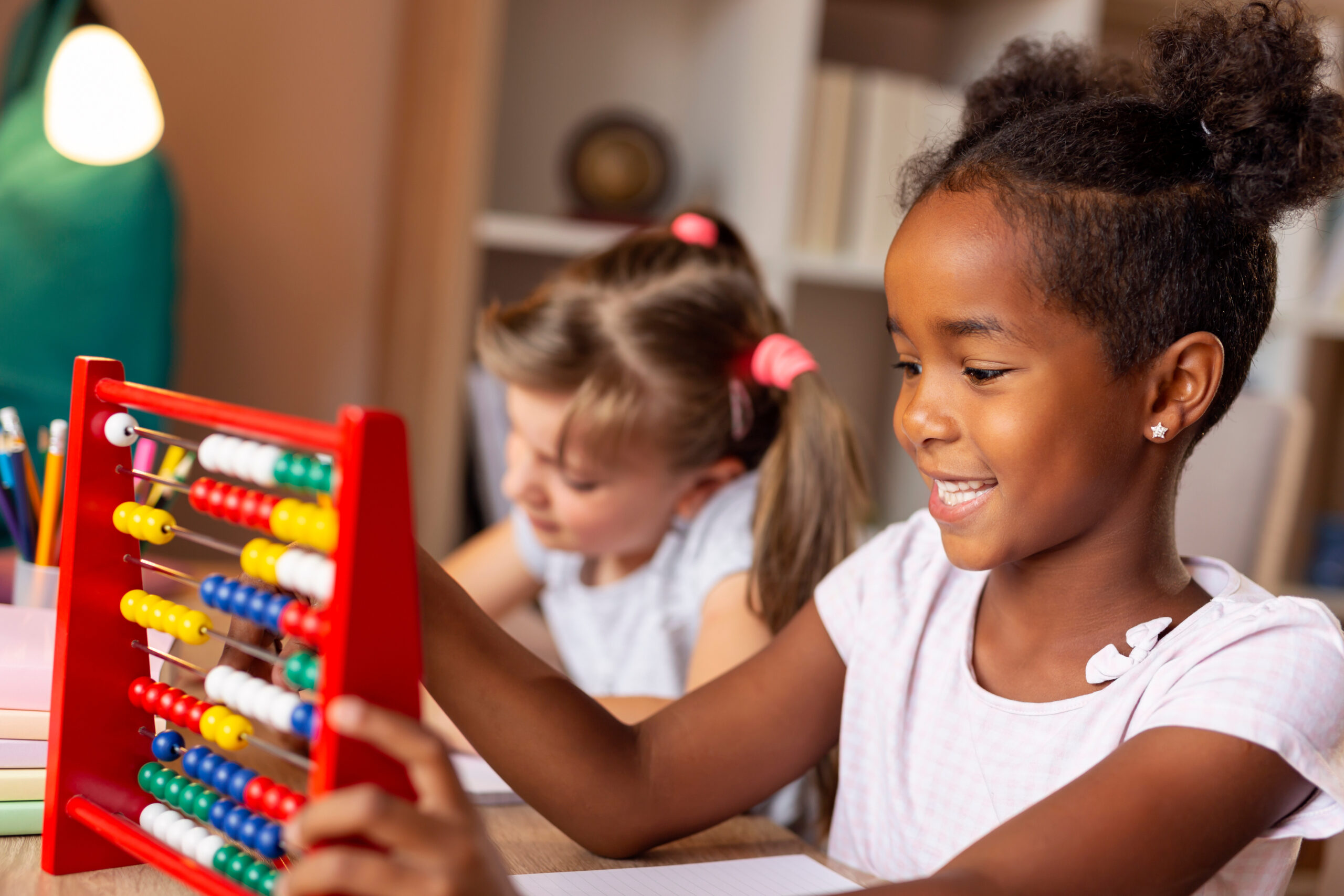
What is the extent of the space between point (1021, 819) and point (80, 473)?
52 cm

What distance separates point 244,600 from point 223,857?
122 mm

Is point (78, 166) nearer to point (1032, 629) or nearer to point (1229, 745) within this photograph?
point (1032, 629)

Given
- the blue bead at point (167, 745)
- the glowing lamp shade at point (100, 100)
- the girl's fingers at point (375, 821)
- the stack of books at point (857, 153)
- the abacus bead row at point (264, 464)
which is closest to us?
the girl's fingers at point (375, 821)

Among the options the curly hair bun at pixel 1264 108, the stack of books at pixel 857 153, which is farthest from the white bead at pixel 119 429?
the stack of books at pixel 857 153

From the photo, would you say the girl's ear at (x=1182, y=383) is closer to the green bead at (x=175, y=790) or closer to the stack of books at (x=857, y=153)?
the green bead at (x=175, y=790)

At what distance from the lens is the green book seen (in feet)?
2.22

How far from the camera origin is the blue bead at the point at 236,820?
573 millimetres

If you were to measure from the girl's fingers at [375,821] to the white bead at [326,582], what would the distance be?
0.27ft

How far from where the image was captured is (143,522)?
24.8 inches

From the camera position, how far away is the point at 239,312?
2035 millimetres

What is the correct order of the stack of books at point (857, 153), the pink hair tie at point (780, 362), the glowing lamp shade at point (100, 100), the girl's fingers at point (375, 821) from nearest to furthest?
the girl's fingers at point (375, 821), the pink hair tie at point (780, 362), the glowing lamp shade at point (100, 100), the stack of books at point (857, 153)

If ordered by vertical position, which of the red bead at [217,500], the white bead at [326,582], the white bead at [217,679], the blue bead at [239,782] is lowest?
the blue bead at [239,782]

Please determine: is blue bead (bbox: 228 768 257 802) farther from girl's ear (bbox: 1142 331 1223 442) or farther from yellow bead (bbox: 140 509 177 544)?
girl's ear (bbox: 1142 331 1223 442)

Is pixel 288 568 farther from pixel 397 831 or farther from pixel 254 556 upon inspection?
pixel 397 831
